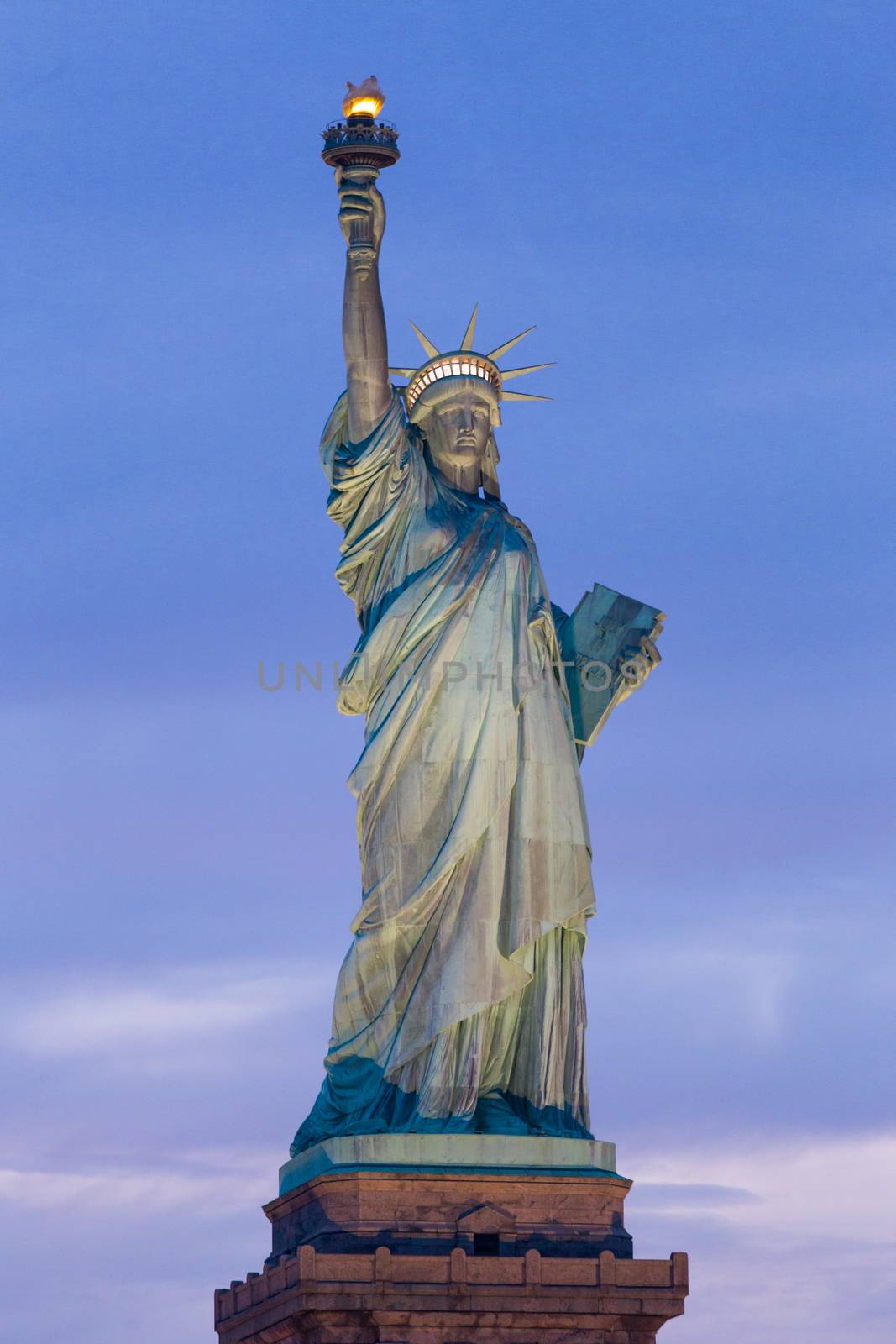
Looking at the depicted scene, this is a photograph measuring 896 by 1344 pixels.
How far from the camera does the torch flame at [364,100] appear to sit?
31.3 m

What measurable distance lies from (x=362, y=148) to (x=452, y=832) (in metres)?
6.42

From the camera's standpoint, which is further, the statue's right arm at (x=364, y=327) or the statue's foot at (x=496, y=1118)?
the statue's right arm at (x=364, y=327)

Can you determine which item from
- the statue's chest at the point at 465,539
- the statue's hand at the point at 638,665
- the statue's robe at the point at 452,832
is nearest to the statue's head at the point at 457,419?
the statue's robe at the point at 452,832

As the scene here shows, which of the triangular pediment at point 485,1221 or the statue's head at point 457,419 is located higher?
the statue's head at point 457,419

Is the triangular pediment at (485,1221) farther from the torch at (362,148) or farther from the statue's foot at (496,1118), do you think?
the torch at (362,148)

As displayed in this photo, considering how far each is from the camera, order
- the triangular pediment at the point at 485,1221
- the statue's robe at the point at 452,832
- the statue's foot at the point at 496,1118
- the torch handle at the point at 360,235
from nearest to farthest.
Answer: the triangular pediment at the point at 485,1221 → the statue's foot at the point at 496,1118 → the statue's robe at the point at 452,832 → the torch handle at the point at 360,235

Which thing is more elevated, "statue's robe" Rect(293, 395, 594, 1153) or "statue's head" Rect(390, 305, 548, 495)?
"statue's head" Rect(390, 305, 548, 495)

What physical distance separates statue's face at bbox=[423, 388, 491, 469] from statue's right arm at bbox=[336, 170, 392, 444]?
59 centimetres

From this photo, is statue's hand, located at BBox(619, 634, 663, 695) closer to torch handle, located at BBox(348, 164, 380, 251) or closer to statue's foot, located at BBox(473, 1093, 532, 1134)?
statue's foot, located at BBox(473, 1093, 532, 1134)

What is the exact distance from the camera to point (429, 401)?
31.3 metres

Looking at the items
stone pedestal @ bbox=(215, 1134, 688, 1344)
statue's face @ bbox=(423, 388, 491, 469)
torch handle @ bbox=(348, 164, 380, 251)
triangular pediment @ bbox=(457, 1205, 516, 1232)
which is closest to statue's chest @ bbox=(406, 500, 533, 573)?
statue's face @ bbox=(423, 388, 491, 469)

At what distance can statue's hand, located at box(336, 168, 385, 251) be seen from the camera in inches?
1217

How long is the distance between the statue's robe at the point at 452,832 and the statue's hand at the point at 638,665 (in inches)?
27.6

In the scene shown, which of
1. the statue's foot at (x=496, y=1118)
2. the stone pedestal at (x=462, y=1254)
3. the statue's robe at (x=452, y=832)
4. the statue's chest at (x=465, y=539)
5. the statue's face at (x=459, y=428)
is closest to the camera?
the stone pedestal at (x=462, y=1254)
